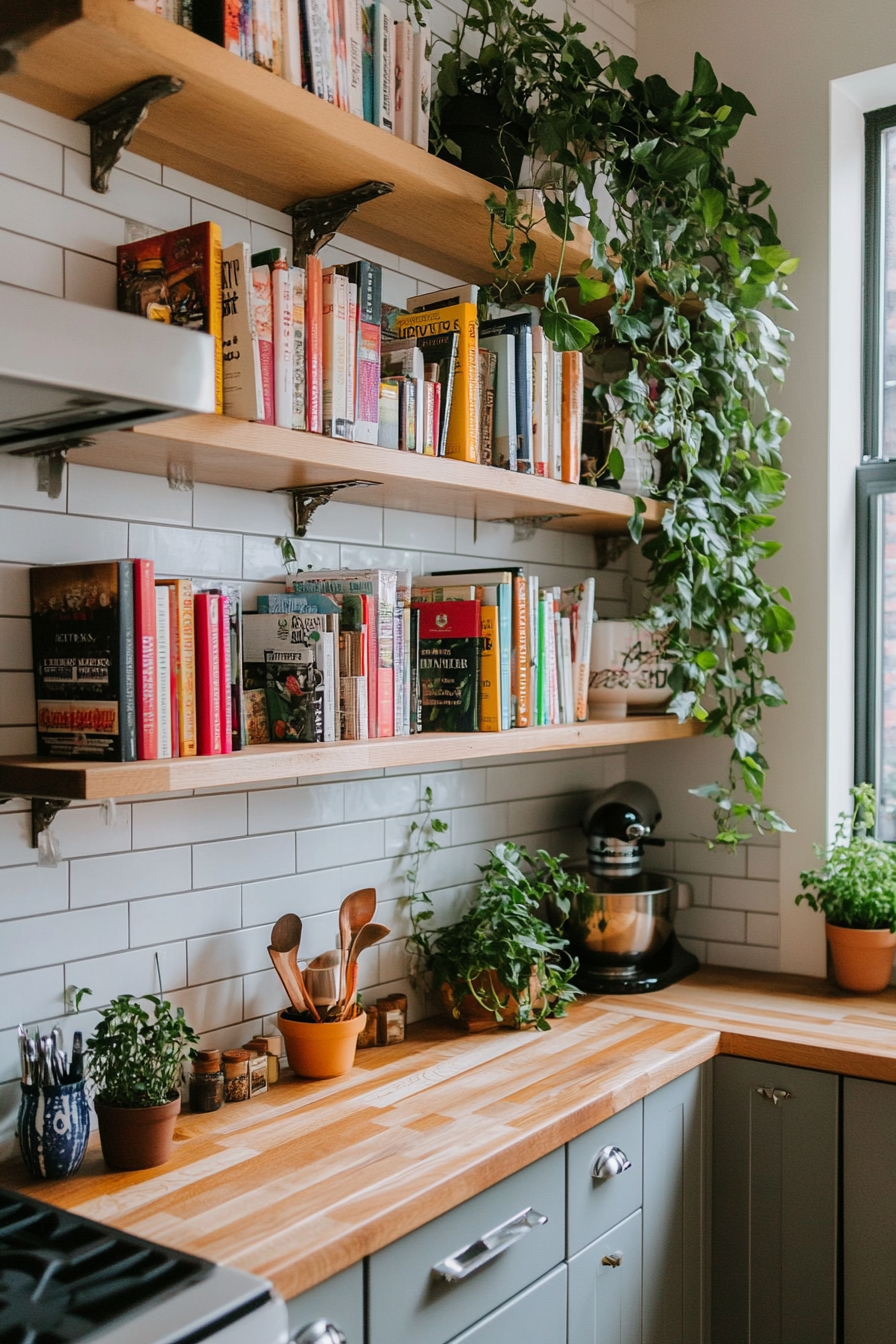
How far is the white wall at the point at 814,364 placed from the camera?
2.74 meters

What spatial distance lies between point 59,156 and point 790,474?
1.79 m

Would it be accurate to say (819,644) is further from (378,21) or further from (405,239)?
(378,21)

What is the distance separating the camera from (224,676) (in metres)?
1.68

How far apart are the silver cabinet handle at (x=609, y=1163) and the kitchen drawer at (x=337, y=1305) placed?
1.93ft

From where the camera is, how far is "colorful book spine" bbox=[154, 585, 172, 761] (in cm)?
158

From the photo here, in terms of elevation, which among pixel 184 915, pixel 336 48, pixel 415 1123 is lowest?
pixel 415 1123

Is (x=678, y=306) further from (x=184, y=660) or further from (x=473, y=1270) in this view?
(x=473, y=1270)

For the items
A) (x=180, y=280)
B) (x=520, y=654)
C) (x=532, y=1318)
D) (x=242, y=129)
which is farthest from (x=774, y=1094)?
(x=242, y=129)

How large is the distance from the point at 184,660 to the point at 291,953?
606 millimetres

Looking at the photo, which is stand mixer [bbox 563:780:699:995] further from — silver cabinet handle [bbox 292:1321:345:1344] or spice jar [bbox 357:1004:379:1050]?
silver cabinet handle [bbox 292:1321:345:1344]

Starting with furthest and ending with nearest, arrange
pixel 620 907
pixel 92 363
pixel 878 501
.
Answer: pixel 878 501, pixel 620 907, pixel 92 363

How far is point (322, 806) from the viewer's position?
2.15 meters

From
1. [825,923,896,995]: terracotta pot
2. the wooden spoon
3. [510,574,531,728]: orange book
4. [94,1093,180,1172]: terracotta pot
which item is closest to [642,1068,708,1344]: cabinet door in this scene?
[825,923,896,995]: terracotta pot

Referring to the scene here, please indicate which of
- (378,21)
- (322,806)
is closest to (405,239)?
(378,21)
